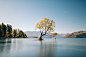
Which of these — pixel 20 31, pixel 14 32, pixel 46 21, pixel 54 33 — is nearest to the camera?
pixel 46 21

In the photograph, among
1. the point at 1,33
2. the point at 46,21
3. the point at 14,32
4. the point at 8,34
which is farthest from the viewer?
the point at 14,32

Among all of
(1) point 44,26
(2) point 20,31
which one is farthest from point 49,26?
(2) point 20,31

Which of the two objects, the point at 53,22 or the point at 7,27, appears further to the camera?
the point at 7,27

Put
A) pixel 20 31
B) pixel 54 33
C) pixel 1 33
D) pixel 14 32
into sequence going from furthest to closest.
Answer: pixel 20 31, pixel 14 32, pixel 1 33, pixel 54 33

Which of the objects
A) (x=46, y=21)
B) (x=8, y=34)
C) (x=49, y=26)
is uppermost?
(x=46, y=21)

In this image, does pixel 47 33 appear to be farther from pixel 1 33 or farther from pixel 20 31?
pixel 20 31

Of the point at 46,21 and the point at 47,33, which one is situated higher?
the point at 46,21

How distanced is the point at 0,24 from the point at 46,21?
57.2m

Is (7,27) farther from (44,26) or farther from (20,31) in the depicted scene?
(44,26)

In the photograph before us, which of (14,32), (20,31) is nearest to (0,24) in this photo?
(14,32)

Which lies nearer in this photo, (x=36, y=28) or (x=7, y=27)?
(x=36, y=28)

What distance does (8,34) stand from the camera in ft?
257

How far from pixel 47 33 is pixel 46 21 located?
7.86 meters

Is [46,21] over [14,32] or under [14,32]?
over
